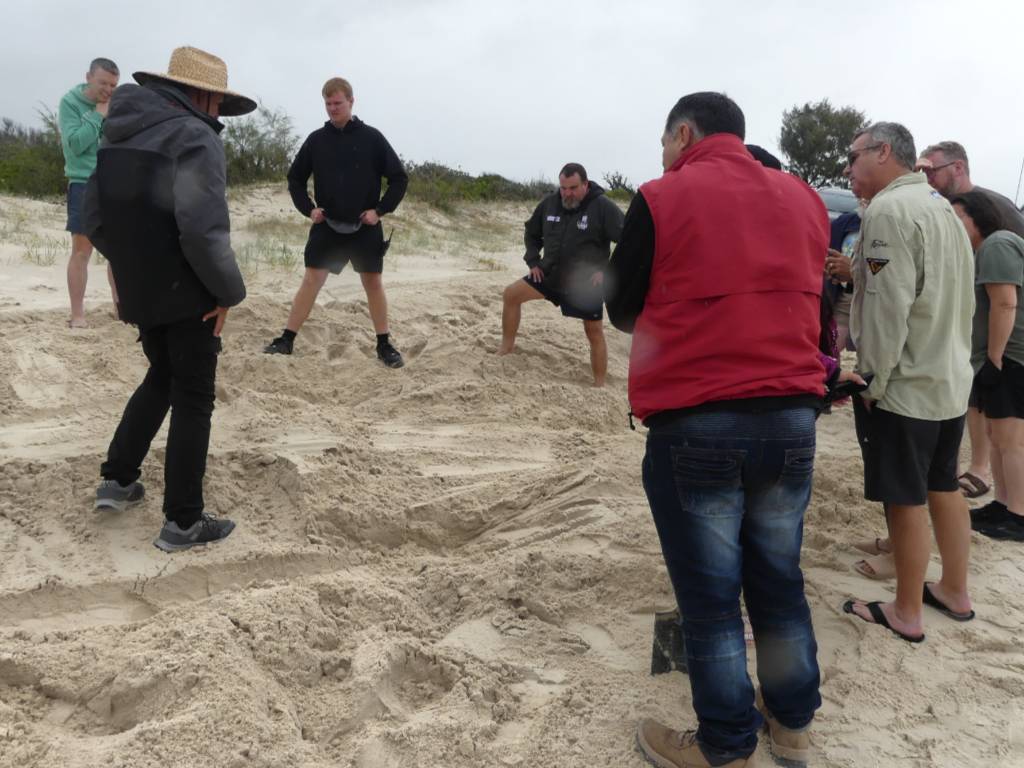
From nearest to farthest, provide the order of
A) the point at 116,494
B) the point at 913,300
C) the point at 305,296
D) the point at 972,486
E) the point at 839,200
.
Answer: the point at 913,300 < the point at 116,494 < the point at 972,486 < the point at 305,296 < the point at 839,200

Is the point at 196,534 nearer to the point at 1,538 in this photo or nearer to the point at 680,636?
the point at 1,538

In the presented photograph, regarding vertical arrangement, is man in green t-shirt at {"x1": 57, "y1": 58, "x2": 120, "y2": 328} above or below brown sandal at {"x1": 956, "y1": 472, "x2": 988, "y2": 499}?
above

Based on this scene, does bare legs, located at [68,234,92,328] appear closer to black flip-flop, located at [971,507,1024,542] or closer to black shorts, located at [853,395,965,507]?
black shorts, located at [853,395,965,507]

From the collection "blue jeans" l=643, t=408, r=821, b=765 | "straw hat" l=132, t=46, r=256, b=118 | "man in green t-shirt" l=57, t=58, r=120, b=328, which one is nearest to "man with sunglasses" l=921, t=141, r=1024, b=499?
"blue jeans" l=643, t=408, r=821, b=765

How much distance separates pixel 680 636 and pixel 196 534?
208cm

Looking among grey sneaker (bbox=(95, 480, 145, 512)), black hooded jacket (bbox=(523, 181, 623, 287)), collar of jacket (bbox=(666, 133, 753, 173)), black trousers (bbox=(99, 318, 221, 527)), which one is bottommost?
grey sneaker (bbox=(95, 480, 145, 512))

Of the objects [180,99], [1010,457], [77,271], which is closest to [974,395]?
[1010,457]

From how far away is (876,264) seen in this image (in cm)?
292

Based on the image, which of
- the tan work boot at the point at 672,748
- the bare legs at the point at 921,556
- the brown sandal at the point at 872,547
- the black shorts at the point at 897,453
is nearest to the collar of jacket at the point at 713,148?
the black shorts at the point at 897,453

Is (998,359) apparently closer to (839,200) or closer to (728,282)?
(728,282)

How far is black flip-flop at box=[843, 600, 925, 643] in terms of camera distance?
317 cm

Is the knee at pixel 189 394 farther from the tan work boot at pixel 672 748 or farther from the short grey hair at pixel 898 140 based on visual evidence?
the short grey hair at pixel 898 140

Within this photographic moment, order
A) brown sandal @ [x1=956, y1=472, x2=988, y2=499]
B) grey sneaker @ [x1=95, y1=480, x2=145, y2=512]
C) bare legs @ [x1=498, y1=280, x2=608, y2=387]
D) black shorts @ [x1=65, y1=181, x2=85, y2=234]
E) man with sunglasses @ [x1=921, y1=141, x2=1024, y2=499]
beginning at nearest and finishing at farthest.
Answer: grey sneaker @ [x1=95, y1=480, x2=145, y2=512] → man with sunglasses @ [x1=921, y1=141, x2=1024, y2=499] → brown sandal @ [x1=956, y1=472, x2=988, y2=499] → black shorts @ [x1=65, y1=181, x2=85, y2=234] → bare legs @ [x1=498, y1=280, x2=608, y2=387]

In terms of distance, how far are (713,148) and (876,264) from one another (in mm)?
961
